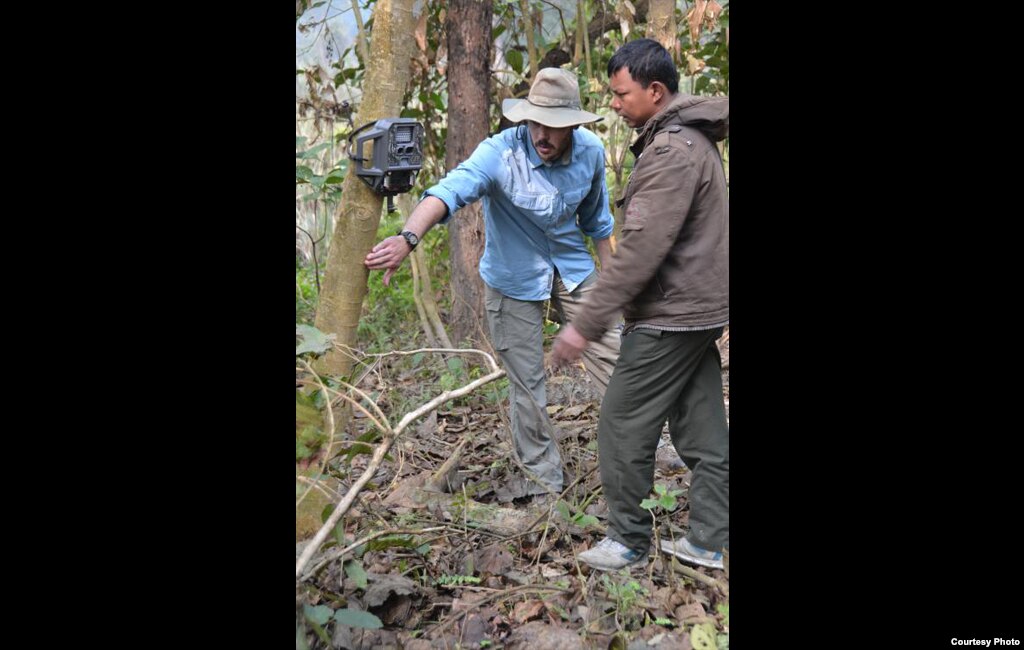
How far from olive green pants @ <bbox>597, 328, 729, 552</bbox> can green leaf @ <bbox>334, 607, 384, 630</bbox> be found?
1.12 meters

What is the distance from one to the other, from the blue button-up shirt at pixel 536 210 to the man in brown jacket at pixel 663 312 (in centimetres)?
80

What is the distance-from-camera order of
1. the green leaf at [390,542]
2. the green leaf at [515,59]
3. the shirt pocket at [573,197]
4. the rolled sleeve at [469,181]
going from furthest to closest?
1. the green leaf at [515,59]
2. the shirt pocket at [573,197]
3. the rolled sleeve at [469,181]
4. the green leaf at [390,542]

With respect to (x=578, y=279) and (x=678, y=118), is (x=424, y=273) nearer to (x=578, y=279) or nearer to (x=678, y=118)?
(x=578, y=279)

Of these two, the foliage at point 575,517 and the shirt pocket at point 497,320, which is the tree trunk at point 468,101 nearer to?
the shirt pocket at point 497,320

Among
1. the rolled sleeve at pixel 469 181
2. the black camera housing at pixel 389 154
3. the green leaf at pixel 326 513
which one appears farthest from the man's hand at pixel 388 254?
the green leaf at pixel 326 513

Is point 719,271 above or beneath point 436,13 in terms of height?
beneath

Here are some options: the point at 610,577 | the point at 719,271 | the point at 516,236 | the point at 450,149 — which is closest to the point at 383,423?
the point at 610,577

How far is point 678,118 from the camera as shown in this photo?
2.97 meters

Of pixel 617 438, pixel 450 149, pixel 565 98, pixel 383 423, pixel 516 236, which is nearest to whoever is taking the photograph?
pixel 383 423

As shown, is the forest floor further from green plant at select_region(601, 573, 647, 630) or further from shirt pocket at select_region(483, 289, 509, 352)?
shirt pocket at select_region(483, 289, 509, 352)

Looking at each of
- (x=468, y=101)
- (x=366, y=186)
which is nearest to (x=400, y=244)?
(x=366, y=186)

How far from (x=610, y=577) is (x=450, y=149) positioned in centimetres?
337

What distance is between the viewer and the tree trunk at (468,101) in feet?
18.3

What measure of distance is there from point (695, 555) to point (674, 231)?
121 cm
